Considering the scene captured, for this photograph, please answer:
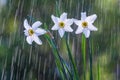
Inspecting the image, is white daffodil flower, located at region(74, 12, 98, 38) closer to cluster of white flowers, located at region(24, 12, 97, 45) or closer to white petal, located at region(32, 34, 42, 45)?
cluster of white flowers, located at region(24, 12, 97, 45)

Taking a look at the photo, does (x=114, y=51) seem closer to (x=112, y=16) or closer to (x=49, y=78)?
(x=112, y=16)

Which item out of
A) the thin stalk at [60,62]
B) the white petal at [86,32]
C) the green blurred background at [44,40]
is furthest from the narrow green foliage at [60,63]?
→ the green blurred background at [44,40]

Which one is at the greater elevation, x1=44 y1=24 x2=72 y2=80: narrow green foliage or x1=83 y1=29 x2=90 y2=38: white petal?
x1=83 y1=29 x2=90 y2=38: white petal

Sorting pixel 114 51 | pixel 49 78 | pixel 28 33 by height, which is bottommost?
pixel 49 78

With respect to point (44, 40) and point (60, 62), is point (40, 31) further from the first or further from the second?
point (44, 40)

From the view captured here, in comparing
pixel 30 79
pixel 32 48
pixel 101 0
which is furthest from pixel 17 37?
pixel 101 0

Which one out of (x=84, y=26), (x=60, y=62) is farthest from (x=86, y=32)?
(x=60, y=62)

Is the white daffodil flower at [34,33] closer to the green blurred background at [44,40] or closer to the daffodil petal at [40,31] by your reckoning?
the daffodil petal at [40,31]

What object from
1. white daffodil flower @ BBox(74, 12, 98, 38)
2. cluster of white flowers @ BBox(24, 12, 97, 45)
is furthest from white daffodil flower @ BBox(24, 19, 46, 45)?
white daffodil flower @ BBox(74, 12, 98, 38)
